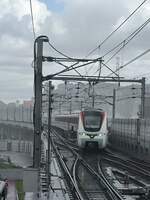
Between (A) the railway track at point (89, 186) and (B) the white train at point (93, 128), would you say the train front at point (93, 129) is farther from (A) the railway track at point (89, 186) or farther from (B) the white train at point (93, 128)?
(A) the railway track at point (89, 186)

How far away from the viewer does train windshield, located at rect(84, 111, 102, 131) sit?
3919 cm

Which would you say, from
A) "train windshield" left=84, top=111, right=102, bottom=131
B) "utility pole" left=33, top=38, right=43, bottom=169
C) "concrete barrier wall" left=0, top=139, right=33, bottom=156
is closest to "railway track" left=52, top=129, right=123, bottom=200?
"utility pole" left=33, top=38, right=43, bottom=169

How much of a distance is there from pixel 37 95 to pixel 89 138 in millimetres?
16926

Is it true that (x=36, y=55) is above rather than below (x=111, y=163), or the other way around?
above

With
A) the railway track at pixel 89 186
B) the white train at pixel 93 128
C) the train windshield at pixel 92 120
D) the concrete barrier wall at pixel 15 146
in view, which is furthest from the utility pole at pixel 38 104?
the concrete barrier wall at pixel 15 146

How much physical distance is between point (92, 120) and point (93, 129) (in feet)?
2.15

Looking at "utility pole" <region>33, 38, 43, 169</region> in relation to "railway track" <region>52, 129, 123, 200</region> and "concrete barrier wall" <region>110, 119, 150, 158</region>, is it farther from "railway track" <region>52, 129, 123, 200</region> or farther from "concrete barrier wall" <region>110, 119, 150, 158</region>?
"concrete barrier wall" <region>110, 119, 150, 158</region>

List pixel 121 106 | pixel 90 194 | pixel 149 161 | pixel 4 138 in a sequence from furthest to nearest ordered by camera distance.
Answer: pixel 4 138, pixel 121 106, pixel 149 161, pixel 90 194

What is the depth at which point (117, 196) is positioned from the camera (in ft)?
62.6

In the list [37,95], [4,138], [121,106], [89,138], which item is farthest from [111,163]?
[4,138]

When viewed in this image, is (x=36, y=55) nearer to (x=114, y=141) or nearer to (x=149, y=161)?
(x=149, y=161)

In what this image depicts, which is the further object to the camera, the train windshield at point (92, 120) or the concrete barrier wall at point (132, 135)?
Result: the train windshield at point (92, 120)

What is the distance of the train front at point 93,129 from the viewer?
39.0 metres

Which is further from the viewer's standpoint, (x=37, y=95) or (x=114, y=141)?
(x=114, y=141)
